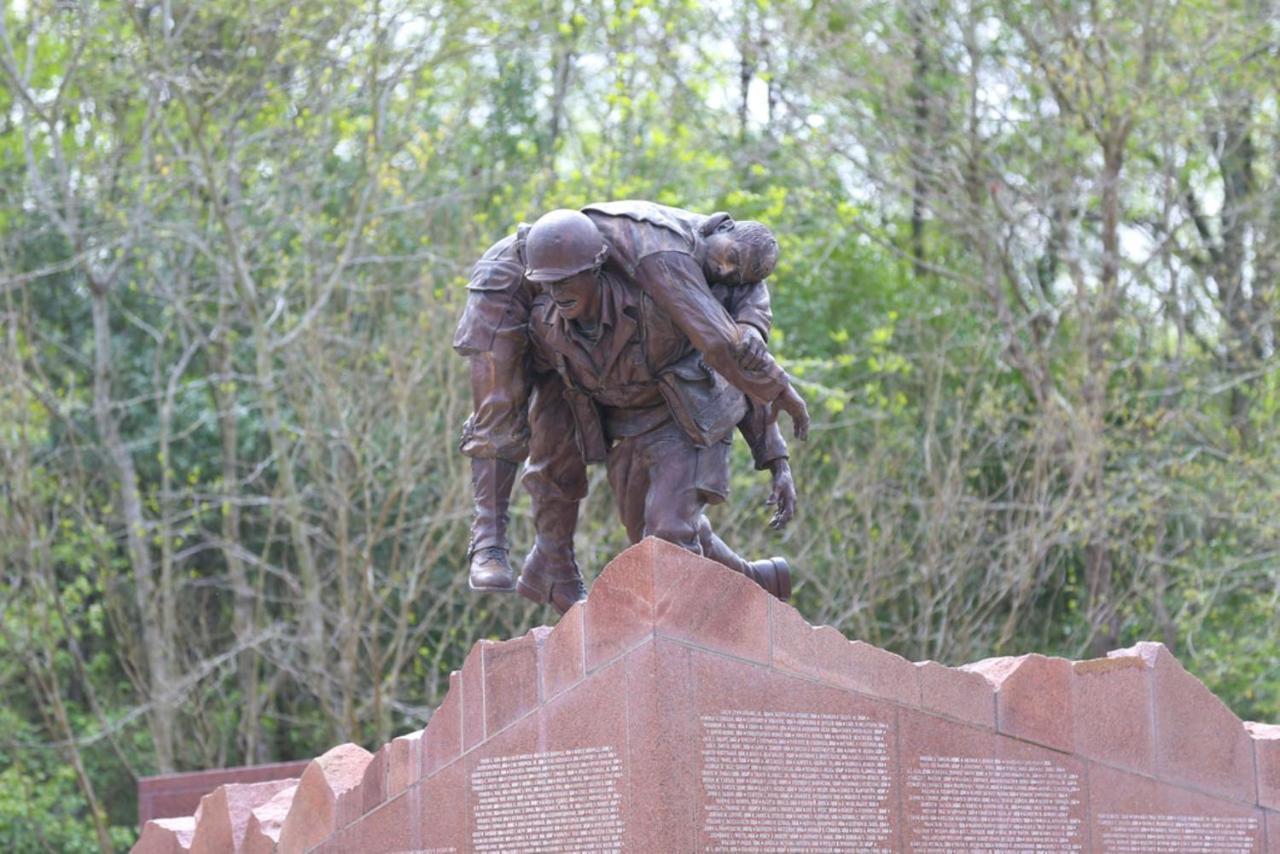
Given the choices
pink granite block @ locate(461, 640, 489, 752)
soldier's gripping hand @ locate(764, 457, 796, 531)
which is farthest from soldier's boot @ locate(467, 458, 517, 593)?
soldier's gripping hand @ locate(764, 457, 796, 531)

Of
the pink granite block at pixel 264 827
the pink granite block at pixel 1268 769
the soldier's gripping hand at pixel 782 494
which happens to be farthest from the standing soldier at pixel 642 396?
the pink granite block at pixel 1268 769

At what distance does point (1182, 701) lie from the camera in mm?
9273

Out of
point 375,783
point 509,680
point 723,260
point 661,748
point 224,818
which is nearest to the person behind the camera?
point 661,748

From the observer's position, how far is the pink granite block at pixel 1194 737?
9227mm

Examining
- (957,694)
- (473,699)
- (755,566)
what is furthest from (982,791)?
(473,699)

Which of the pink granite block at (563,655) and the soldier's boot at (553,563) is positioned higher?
the soldier's boot at (553,563)

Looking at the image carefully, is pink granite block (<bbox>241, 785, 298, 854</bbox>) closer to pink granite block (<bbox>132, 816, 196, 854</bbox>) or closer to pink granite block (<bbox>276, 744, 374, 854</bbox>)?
pink granite block (<bbox>276, 744, 374, 854</bbox>)

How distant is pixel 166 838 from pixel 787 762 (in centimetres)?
350

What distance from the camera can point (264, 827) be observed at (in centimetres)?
970

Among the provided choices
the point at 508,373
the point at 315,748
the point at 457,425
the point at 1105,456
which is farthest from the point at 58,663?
the point at 508,373

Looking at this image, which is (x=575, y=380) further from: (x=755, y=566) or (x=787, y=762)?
(x=787, y=762)

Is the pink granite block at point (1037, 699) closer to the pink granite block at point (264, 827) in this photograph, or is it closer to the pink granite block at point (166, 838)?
the pink granite block at point (264, 827)

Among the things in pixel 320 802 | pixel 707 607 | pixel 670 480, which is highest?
pixel 670 480

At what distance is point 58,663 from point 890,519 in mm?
7879
